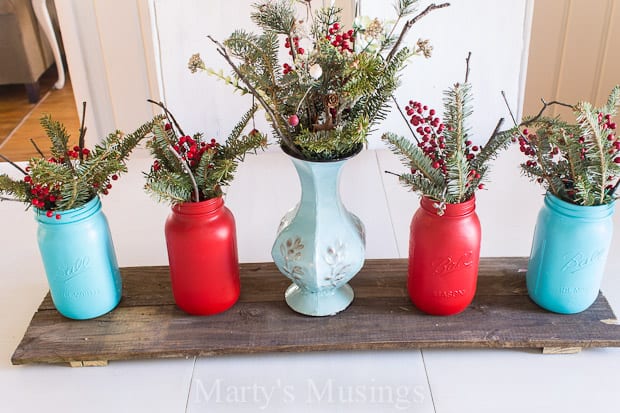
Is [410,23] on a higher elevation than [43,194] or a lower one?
higher

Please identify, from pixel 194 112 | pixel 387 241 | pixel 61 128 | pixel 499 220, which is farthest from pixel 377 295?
pixel 194 112

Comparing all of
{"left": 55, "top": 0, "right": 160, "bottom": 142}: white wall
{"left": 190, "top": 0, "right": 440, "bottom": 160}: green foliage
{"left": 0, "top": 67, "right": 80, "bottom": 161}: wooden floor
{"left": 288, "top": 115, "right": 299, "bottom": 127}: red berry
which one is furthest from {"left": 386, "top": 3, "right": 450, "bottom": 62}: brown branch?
{"left": 0, "top": 67, "right": 80, "bottom": 161}: wooden floor

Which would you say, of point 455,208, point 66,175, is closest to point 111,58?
point 66,175

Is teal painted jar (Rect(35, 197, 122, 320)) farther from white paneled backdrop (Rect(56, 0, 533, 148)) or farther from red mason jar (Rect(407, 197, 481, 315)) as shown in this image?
white paneled backdrop (Rect(56, 0, 533, 148))

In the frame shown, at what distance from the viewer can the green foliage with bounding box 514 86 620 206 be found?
0.81 meters

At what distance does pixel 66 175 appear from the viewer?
84 centimetres

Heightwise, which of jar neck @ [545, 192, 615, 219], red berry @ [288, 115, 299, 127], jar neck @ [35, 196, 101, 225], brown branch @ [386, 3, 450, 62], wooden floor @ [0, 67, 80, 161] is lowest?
wooden floor @ [0, 67, 80, 161]

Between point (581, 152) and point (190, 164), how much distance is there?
1.69ft

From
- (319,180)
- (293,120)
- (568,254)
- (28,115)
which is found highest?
(293,120)

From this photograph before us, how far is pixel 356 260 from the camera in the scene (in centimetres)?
90

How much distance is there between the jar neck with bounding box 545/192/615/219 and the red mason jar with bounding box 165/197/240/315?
44cm

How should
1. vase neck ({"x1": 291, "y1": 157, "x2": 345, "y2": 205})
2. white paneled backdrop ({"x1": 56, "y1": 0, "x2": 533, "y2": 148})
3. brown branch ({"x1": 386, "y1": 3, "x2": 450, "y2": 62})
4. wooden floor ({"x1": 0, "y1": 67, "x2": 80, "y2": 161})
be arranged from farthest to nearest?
wooden floor ({"x1": 0, "y1": 67, "x2": 80, "y2": 161}) → white paneled backdrop ({"x1": 56, "y1": 0, "x2": 533, "y2": 148}) → vase neck ({"x1": 291, "y1": 157, "x2": 345, "y2": 205}) → brown branch ({"x1": 386, "y1": 3, "x2": 450, "y2": 62})

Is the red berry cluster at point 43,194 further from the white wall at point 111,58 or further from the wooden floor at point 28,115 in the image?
the wooden floor at point 28,115

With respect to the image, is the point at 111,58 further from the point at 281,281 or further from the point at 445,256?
the point at 445,256
